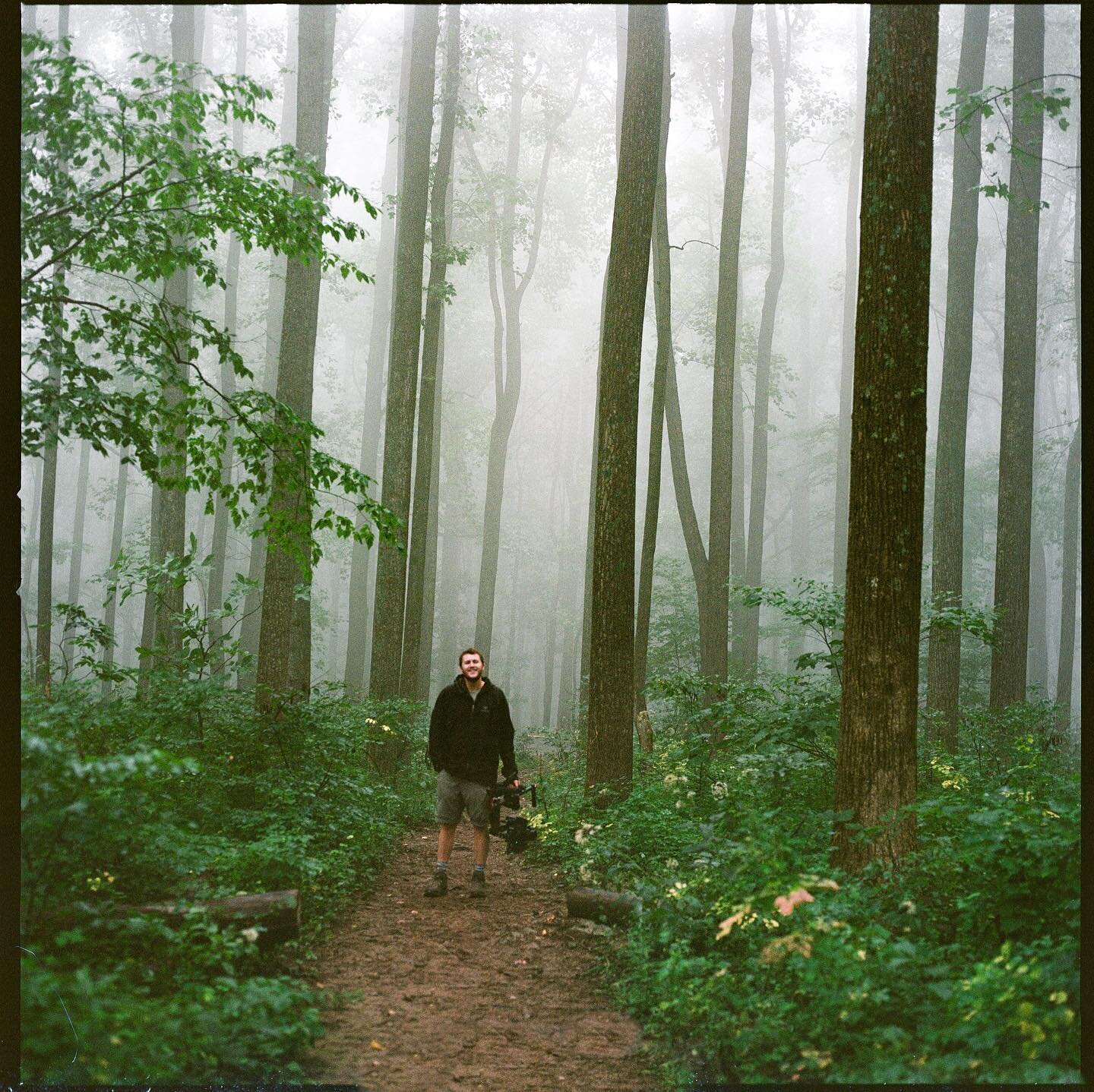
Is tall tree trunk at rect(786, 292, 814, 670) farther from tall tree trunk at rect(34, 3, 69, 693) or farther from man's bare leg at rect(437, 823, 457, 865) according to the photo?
man's bare leg at rect(437, 823, 457, 865)

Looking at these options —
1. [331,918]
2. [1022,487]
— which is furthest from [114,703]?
[1022,487]

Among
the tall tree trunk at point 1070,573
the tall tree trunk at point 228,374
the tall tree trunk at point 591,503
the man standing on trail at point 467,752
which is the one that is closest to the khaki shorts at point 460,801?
the man standing on trail at point 467,752

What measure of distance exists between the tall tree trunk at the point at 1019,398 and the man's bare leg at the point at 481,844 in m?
6.54

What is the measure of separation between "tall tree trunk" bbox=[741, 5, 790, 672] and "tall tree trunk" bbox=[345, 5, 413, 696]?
9.04 meters

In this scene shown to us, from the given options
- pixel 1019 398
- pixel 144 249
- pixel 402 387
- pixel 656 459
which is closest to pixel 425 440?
pixel 402 387

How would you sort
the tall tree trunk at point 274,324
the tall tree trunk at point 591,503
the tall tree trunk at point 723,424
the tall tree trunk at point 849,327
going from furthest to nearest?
1. the tall tree trunk at point 849,327
2. the tall tree trunk at point 274,324
3. the tall tree trunk at point 591,503
4. the tall tree trunk at point 723,424

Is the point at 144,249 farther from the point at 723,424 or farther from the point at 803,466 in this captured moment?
the point at 803,466

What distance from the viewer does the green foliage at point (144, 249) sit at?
16.8ft

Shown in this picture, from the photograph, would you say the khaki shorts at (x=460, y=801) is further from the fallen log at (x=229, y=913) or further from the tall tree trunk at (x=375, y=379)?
the tall tree trunk at (x=375, y=379)

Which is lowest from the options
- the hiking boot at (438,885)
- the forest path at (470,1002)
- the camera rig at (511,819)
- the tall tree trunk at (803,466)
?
the hiking boot at (438,885)

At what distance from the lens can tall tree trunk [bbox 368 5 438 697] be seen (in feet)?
38.0

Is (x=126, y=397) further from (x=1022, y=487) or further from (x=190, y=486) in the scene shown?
(x=1022, y=487)

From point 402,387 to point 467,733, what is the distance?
6.00 meters

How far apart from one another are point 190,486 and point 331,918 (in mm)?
3062
